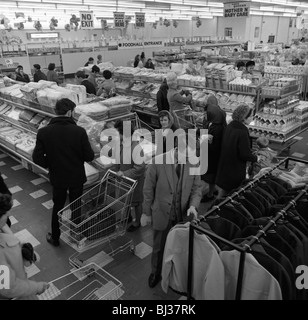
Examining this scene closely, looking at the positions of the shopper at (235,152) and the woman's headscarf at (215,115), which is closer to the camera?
the shopper at (235,152)

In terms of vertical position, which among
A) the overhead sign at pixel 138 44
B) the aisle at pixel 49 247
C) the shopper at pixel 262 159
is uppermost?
the overhead sign at pixel 138 44

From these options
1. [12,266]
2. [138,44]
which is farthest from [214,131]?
[138,44]

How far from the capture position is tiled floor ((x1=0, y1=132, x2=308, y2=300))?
3.46 meters

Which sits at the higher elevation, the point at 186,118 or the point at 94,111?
the point at 94,111

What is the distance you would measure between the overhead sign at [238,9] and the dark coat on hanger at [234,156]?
12.3 meters

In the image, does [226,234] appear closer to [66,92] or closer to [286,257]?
[286,257]

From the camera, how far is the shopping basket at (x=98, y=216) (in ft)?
10.8

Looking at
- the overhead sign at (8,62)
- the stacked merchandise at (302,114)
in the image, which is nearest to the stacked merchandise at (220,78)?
the stacked merchandise at (302,114)

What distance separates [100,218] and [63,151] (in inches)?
35.8

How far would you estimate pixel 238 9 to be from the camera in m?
14.3

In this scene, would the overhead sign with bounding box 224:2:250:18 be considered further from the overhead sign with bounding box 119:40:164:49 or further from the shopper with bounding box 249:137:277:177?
the shopper with bounding box 249:137:277:177

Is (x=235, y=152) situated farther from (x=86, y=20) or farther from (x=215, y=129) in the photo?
(x=86, y=20)

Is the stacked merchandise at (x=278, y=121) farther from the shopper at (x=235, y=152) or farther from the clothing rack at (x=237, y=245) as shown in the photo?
the clothing rack at (x=237, y=245)

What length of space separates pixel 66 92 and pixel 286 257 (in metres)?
4.20
